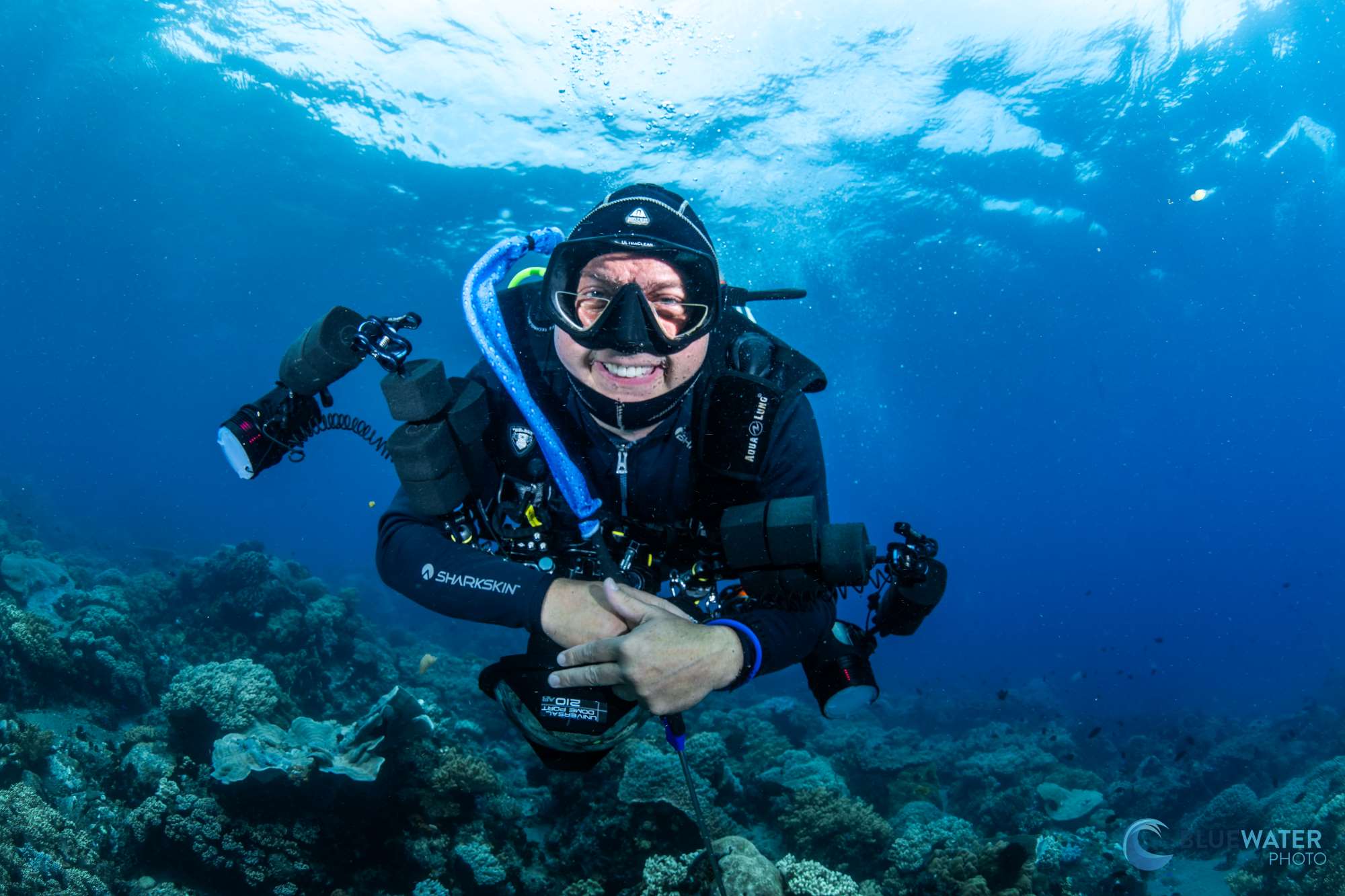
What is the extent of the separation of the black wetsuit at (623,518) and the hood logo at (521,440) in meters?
0.19

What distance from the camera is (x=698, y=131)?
18766 mm

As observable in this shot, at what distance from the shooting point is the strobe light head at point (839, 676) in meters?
3.80

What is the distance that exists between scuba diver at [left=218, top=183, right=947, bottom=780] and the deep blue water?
47.8 feet

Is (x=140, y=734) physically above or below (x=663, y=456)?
below

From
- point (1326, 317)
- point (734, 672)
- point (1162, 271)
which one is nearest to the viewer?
point (734, 672)

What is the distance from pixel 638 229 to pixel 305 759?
569cm

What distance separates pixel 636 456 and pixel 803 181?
21032mm

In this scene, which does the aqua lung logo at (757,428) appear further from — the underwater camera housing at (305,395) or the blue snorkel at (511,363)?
the underwater camera housing at (305,395)

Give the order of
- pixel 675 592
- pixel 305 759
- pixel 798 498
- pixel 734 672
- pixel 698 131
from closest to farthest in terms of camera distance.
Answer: pixel 734 672, pixel 798 498, pixel 675 592, pixel 305 759, pixel 698 131

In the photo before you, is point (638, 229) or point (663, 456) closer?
point (638, 229)

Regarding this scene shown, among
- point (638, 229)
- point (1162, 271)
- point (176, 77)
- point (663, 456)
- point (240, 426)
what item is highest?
point (1162, 271)

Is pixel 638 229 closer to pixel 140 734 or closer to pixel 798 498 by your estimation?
pixel 798 498

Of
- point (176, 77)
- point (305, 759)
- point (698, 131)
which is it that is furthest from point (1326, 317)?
A: point (176, 77)

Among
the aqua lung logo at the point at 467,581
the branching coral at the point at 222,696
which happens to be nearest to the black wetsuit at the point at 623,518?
the aqua lung logo at the point at 467,581
